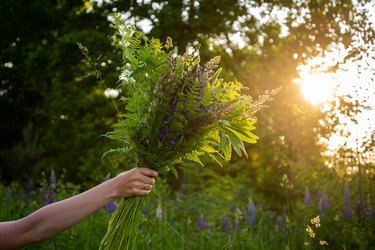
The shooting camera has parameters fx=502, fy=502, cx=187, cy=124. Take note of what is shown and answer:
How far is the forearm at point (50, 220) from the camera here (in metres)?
2.21

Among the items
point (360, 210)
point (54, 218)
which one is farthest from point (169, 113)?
point (360, 210)

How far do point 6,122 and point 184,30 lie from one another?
7.87 metres

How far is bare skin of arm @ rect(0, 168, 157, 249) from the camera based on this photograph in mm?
2211

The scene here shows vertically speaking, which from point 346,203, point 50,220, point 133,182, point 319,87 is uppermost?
point 319,87

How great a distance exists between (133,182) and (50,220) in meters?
0.41

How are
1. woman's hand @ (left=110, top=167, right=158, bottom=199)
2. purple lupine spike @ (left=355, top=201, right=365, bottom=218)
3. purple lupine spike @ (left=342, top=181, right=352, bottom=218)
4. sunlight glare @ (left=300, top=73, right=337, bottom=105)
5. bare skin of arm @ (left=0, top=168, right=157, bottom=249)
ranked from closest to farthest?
bare skin of arm @ (left=0, top=168, right=157, bottom=249) → woman's hand @ (left=110, top=167, right=158, bottom=199) → purple lupine spike @ (left=342, top=181, right=352, bottom=218) → purple lupine spike @ (left=355, top=201, right=365, bottom=218) → sunlight glare @ (left=300, top=73, right=337, bottom=105)

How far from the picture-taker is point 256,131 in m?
10.8

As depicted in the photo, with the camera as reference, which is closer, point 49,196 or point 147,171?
point 147,171

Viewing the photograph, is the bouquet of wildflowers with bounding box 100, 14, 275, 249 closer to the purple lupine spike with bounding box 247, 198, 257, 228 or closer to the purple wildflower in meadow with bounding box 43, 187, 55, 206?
the purple wildflower in meadow with bounding box 43, 187, 55, 206

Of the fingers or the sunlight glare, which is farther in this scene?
the sunlight glare

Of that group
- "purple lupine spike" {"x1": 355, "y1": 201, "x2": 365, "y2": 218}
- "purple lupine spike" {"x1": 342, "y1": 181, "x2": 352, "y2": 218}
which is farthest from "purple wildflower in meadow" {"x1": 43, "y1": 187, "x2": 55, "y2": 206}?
"purple lupine spike" {"x1": 355, "y1": 201, "x2": 365, "y2": 218}

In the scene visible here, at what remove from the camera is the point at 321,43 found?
8531mm

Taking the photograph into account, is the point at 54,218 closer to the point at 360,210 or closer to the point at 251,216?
the point at 251,216

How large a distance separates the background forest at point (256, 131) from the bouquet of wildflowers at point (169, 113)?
1.64 m
